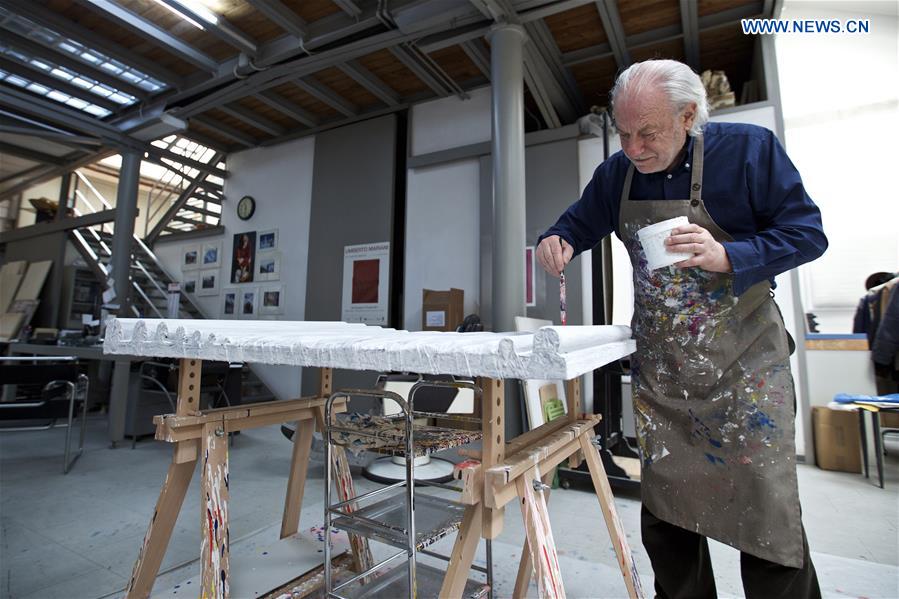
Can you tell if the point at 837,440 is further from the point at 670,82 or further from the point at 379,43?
the point at 379,43

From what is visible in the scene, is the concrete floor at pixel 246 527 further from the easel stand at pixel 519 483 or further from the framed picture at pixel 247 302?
the framed picture at pixel 247 302

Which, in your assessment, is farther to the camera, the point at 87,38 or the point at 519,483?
the point at 87,38

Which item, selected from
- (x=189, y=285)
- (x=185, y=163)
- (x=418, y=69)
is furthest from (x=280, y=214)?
(x=418, y=69)

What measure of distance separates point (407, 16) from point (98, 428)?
4857 millimetres

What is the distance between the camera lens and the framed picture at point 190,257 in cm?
705

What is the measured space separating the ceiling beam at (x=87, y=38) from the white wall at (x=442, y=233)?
2.71 m

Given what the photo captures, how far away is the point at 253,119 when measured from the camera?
5973 millimetres

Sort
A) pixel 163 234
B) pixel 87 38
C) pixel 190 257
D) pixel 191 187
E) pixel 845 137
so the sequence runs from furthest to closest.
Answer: pixel 163 234 → pixel 190 257 → pixel 191 187 → pixel 87 38 → pixel 845 137

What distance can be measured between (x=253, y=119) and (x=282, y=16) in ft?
8.85

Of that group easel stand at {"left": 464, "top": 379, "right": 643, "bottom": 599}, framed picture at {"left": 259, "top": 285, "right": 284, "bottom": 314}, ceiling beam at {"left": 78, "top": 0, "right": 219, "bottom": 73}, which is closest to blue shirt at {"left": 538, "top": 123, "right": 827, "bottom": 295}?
easel stand at {"left": 464, "top": 379, "right": 643, "bottom": 599}

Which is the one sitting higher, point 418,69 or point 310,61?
point 418,69

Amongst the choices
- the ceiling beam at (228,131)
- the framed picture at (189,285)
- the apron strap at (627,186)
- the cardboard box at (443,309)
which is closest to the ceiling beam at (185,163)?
the ceiling beam at (228,131)

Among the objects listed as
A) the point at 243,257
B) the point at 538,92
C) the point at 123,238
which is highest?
the point at 538,92

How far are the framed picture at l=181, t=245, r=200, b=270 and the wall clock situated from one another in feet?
3.47
